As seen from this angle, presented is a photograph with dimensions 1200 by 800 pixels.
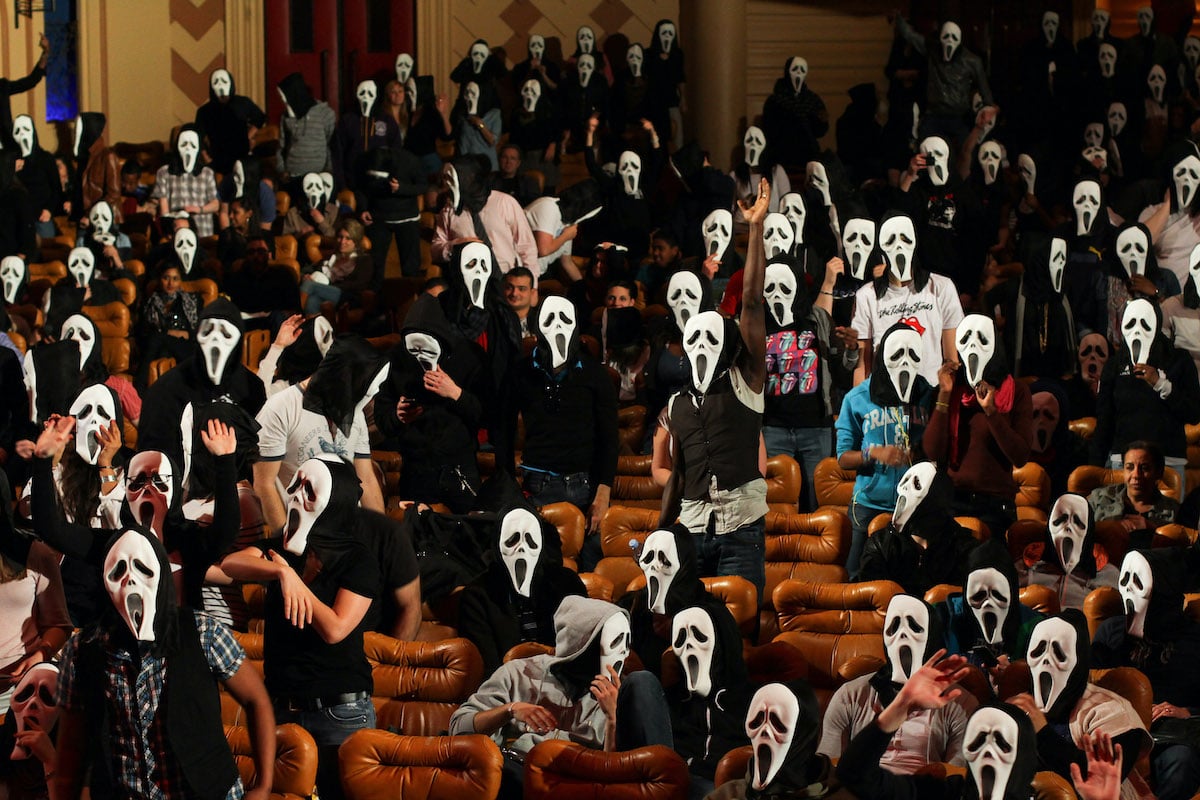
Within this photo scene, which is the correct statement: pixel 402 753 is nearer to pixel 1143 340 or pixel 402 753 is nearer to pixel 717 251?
pixel 1143 340

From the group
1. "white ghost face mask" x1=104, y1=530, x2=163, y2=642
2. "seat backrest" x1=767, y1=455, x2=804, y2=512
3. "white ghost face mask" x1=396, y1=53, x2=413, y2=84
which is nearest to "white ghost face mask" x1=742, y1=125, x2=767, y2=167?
"white ghost face mask" x1=396, y1=53, x2=413, y2=84

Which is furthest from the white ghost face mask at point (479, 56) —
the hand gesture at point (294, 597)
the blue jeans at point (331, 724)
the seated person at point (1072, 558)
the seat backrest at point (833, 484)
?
the hand gesture at point (294, 597)

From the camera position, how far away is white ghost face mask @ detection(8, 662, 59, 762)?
5.41m

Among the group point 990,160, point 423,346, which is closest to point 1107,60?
point 990,160

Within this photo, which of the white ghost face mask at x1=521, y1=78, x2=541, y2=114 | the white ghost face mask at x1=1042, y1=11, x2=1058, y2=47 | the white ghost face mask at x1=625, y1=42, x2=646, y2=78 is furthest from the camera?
the white ghost face mask at x1=625, y1=42, x2=646, y2=78

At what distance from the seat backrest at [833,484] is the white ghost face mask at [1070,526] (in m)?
1.13

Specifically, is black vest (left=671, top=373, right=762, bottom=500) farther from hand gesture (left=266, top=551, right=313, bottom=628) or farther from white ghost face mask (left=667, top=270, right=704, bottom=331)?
hand gesture (left=266, top=551, right=313, bottom=628)

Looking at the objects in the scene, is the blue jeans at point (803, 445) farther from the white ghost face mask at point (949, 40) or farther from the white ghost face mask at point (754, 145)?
the white ghost face mask at point (949, 40)

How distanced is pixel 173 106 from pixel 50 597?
12148 millimetres

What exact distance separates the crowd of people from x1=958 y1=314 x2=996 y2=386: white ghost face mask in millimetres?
13

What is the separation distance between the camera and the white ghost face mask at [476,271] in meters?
9.29

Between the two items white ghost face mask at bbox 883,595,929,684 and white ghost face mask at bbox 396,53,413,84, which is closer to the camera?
white ghost face mask at bbox 883,595,929,684

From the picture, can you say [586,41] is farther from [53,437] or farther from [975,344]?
[53,437]

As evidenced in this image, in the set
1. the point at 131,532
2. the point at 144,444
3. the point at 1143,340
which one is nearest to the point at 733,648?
the point at 131,532
